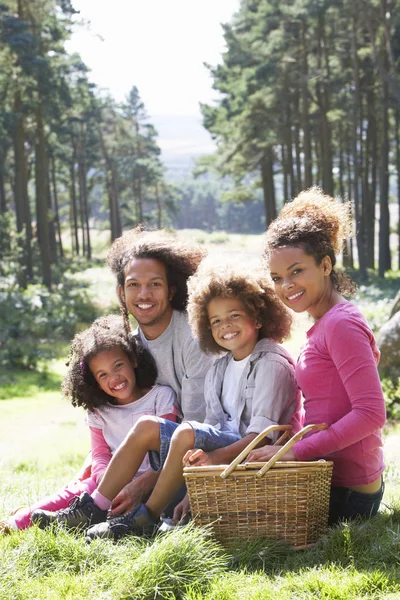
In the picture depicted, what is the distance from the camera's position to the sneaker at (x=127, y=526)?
145 inches

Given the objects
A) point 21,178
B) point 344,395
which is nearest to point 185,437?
point 344,395

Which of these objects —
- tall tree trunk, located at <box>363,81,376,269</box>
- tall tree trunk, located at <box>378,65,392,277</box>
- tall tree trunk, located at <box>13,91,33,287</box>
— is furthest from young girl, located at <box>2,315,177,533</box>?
tall tree trunk, located at <box>363,81,376,269</box>

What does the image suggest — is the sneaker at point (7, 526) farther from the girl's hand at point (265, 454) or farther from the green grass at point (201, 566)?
the girl's hand at point (265, 454)

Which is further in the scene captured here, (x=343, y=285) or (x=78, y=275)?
(x=78, y=275)

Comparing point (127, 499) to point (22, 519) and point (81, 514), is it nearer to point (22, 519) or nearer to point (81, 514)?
point (81, 514)

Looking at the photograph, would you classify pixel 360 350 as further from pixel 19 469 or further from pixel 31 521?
pixel 19 469

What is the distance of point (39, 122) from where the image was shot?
23016 millimetres

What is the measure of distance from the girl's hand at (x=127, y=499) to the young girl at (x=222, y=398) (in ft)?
0.20

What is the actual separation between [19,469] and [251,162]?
24580mm

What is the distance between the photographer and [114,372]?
14.6 ft

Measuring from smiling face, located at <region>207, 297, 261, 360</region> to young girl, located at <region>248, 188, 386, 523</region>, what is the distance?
1.04 ft

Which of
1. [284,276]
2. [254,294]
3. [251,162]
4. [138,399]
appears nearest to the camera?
[284,276]

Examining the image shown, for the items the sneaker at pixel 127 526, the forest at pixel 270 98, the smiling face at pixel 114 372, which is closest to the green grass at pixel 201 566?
the sneaker at pixel 127 526

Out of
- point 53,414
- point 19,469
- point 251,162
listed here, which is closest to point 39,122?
point 251,162
